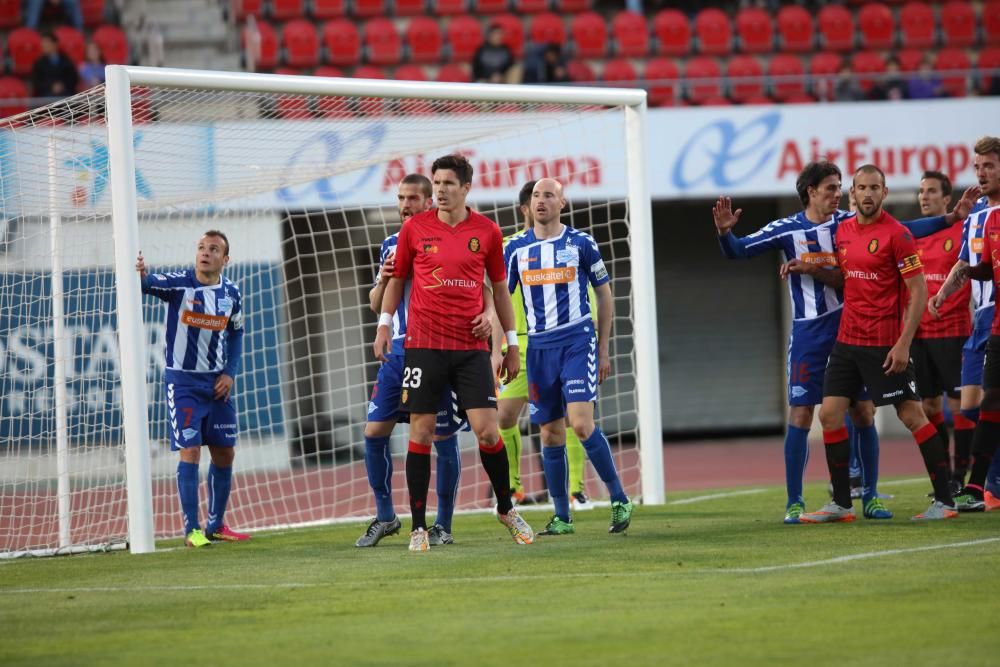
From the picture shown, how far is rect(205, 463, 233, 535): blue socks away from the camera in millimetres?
9336

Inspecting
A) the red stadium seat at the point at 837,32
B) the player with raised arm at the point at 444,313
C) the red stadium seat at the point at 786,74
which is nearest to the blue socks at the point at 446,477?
the player with raised arm at the point at 444,313

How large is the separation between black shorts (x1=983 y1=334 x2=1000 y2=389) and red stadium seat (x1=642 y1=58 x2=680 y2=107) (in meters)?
7.77

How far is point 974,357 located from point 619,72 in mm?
9457

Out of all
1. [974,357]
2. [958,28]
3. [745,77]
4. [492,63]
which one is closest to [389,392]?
[974,357]

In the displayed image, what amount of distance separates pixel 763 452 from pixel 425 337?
11083mm

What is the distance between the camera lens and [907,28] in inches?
781

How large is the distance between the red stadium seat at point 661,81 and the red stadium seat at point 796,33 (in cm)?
167

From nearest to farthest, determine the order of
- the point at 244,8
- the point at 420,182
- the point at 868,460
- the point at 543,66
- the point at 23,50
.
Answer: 1. the point at 420,182
2. the point at 868,460
3. the point at 543,66
4. the point at 23,50
5. the point at 244,8

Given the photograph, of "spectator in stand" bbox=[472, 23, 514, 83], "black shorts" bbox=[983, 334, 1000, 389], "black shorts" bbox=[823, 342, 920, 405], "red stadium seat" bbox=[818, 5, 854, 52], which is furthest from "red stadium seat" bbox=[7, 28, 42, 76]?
"black shorts" bbox=[983, 334, 1000, 389]

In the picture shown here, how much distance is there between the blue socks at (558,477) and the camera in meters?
8.45

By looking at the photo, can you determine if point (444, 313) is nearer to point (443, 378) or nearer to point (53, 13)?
point (443, 378)

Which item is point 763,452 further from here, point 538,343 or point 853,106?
point 538,343

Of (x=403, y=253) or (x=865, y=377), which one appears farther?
(x=865, y=377)

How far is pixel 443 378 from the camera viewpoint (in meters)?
7.52
